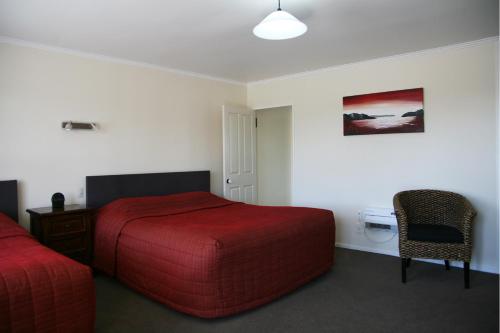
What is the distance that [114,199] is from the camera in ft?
13.4

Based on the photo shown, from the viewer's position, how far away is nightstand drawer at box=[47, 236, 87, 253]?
10.9 ft

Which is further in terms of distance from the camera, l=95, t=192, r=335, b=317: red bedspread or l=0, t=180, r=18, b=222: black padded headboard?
l=0, t=180, r=18, b=222: black padded headboard

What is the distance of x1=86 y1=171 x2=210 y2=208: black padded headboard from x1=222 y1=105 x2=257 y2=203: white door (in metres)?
0.38

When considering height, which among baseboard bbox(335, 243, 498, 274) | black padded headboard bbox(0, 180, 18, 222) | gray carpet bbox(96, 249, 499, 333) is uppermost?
black padded headboard bbox(0, 180, 18, 222)

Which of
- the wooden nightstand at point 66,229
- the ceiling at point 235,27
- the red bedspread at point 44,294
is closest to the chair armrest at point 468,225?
the ceiling at point 235,27

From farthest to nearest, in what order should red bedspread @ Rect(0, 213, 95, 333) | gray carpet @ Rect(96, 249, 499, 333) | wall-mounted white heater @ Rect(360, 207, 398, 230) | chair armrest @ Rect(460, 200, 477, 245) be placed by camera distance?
wall-mounted white heater @ Rect(360, 207, 398, 230) → chair armrest @ Rect(460, 200, 477, 245) → gray carpet @ Rect(96, 249, 499, 333) → red bedspread @ Rect(0, 213, 95, 333)

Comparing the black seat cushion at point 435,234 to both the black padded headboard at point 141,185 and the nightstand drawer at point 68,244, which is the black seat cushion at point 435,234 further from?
the nightstand drawer at point 68,244

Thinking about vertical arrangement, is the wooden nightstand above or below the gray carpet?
above

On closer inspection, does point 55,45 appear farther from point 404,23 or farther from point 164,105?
point 404,23

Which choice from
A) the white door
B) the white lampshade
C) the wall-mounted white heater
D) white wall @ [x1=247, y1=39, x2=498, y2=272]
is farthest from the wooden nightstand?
the wall-mounted white heater

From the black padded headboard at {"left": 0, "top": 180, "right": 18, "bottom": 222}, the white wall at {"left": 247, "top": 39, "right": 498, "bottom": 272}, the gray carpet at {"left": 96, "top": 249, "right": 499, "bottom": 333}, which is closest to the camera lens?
the gray carpet at {"left": 96, "top": 249, "right": 499, "bottom": 333}

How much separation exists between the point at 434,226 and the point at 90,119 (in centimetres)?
386

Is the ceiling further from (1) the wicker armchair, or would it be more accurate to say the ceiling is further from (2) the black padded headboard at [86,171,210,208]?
(1) the wicker armchair

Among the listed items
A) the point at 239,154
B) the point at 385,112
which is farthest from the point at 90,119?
the point at 385,112
